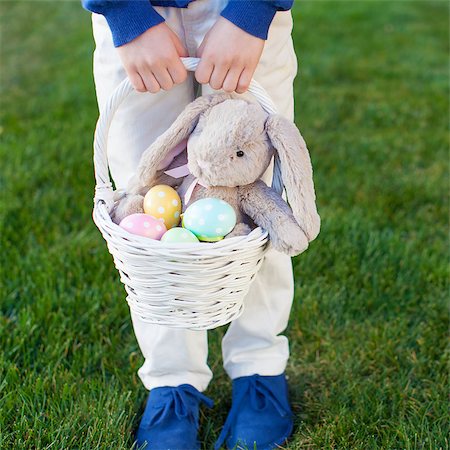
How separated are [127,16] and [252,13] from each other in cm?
23

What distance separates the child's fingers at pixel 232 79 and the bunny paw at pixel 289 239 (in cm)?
28

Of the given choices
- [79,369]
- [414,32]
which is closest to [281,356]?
[79,369]

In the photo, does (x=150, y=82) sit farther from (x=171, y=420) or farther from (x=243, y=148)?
(x=171, y=420)

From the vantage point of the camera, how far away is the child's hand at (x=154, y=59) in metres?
1.33

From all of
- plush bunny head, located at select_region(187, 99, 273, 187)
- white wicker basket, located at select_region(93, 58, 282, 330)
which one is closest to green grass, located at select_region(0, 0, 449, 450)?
white wicker basket, located at select_region(93, 58, 282, 330)

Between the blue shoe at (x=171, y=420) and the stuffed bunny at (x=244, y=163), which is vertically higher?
the stuffed bunny at (x=244, y=163)

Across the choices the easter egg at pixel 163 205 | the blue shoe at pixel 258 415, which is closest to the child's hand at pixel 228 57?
the easter egg at pixel 163 205

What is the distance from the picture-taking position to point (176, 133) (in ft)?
4.50

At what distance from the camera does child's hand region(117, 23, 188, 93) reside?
1.33m

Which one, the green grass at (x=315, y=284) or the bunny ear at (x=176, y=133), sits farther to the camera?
the green grass at (x=315, y=284)

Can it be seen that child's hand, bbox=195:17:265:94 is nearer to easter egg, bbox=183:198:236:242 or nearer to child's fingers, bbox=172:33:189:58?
child's fingers, bbox=172:33:189:58

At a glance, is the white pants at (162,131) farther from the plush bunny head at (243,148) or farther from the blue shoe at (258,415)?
the plush bunny head at (243,148)

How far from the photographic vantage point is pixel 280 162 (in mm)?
1343

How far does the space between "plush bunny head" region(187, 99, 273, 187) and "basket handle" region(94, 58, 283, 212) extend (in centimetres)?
Result: 4
